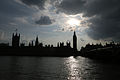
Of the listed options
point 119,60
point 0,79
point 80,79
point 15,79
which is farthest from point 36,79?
point 119,60

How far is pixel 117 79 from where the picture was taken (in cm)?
2325

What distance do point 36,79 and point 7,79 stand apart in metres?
4.88

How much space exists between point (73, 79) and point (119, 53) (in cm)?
6504

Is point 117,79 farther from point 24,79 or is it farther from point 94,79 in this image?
point 24,79

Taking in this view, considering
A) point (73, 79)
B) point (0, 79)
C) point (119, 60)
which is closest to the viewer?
point (0, 79)

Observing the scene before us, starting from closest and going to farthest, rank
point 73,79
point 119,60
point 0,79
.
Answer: point 0,79 → point 73,79 → point 119,60

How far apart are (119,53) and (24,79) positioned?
7061 centimetres

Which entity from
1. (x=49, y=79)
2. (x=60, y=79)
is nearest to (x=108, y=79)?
(x=60, y=79)

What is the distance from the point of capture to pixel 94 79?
22.9m

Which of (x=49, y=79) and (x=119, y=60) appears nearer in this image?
(x=49, y=79)

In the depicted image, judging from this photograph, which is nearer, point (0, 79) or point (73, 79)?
point (0, 79)

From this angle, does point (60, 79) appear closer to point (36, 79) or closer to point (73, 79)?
point (73, 79)

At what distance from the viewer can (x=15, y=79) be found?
21.9m

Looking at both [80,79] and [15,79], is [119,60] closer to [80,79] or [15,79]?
[80,79]
